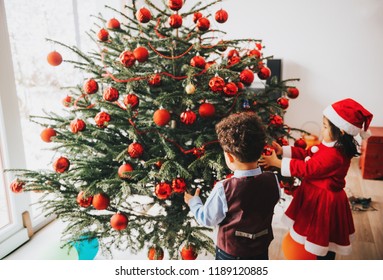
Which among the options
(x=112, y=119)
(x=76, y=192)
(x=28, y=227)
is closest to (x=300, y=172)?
(x=112, y=119)

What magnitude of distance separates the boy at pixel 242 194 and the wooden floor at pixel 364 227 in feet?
2.05

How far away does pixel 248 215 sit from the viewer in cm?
103

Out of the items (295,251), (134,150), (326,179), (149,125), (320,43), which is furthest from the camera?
(320,43)

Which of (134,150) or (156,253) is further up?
(134,150)

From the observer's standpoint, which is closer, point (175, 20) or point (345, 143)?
point (175, 20)

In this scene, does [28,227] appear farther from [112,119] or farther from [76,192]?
[112,119]

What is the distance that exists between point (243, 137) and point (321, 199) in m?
0.61

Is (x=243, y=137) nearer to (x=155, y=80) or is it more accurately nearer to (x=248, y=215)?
(x=248, y=215)

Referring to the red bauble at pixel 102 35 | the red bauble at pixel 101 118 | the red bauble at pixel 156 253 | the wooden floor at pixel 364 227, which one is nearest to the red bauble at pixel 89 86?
the red bauble at pixel 101 118

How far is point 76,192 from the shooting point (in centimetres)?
129

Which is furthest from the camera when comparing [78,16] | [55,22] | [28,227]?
[78,16]

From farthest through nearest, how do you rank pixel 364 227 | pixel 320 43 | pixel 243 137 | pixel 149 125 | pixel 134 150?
pixel 320 43 → pixel 364 227 → pixel 149 125 → pixel 134 150 → pixel 243 137

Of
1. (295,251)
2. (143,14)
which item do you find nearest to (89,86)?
(143,14)

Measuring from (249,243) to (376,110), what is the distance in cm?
309
